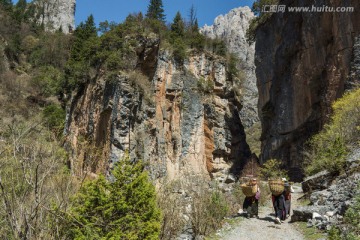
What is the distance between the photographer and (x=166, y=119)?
2647 cm

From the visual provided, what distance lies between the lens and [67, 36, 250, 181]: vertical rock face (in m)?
22.8

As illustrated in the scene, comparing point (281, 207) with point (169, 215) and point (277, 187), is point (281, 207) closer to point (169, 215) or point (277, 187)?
point (277, 187)

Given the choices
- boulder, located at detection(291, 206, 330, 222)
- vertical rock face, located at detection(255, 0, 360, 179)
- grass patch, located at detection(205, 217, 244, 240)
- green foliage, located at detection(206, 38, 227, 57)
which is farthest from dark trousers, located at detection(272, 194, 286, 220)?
green foliage, located at detection(206, 38, 227, 57)

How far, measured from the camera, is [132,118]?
23172 millimetres

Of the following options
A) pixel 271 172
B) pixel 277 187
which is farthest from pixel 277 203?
pixel 271 172

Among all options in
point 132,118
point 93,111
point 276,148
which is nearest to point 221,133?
point 276,148

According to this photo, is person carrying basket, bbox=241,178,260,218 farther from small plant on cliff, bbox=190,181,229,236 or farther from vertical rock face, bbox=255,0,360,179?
vertical rock face, bbox=255,0,360,179

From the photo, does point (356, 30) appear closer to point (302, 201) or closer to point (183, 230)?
point (302, 201)

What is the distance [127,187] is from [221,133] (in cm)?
2186

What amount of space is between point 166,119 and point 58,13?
52.6 metres

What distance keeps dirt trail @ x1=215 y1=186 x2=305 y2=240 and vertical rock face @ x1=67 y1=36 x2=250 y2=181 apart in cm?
1169

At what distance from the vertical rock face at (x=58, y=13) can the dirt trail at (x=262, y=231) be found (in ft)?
202

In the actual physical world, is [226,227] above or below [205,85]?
below

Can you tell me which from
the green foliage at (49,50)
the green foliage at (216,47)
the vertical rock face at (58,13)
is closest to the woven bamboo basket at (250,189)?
the green foliage at (216,47)
